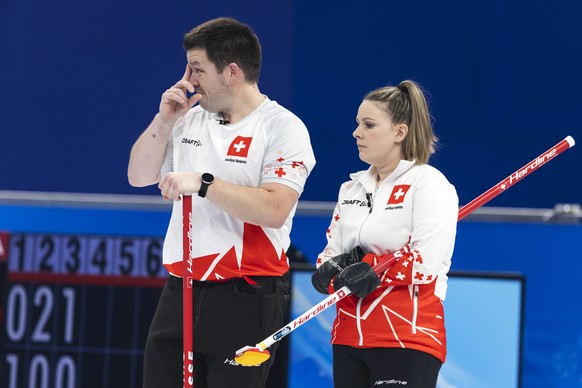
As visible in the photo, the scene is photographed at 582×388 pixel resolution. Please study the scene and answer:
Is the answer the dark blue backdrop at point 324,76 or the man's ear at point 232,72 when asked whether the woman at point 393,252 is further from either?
the dark blue backdrop at point 324,76

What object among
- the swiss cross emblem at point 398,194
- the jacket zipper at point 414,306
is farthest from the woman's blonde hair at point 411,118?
the jacket zipper at point 414,306

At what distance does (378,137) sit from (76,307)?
224 cm

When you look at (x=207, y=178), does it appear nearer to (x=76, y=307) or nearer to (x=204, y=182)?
(x=204, y=182)

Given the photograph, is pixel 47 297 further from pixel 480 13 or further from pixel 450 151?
pixel 480 13

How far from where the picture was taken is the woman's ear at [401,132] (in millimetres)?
3090

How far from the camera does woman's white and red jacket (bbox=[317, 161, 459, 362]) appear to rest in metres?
2.89

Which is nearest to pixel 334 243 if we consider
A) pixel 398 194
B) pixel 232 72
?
pixel 398 194

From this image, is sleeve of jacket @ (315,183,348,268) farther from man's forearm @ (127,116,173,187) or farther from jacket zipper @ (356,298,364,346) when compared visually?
man's forearm @ (127,116,173,187)

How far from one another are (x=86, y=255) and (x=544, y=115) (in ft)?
7.36

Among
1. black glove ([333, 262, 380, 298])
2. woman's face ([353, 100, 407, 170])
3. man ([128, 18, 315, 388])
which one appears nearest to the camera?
black glove ([333, 262, 380, 298])

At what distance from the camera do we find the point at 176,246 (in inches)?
120

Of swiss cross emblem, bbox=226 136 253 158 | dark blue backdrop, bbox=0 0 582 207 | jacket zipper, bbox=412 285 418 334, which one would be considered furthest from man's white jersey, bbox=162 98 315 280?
dark blue backdrop, bbox=0 0 582 207

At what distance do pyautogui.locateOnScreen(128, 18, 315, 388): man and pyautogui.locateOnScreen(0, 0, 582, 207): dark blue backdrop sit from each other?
1.81m

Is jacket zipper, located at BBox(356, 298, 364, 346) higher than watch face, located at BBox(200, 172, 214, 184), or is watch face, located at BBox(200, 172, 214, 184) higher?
watch face, located at BBox(200, 172, 214, 184)
